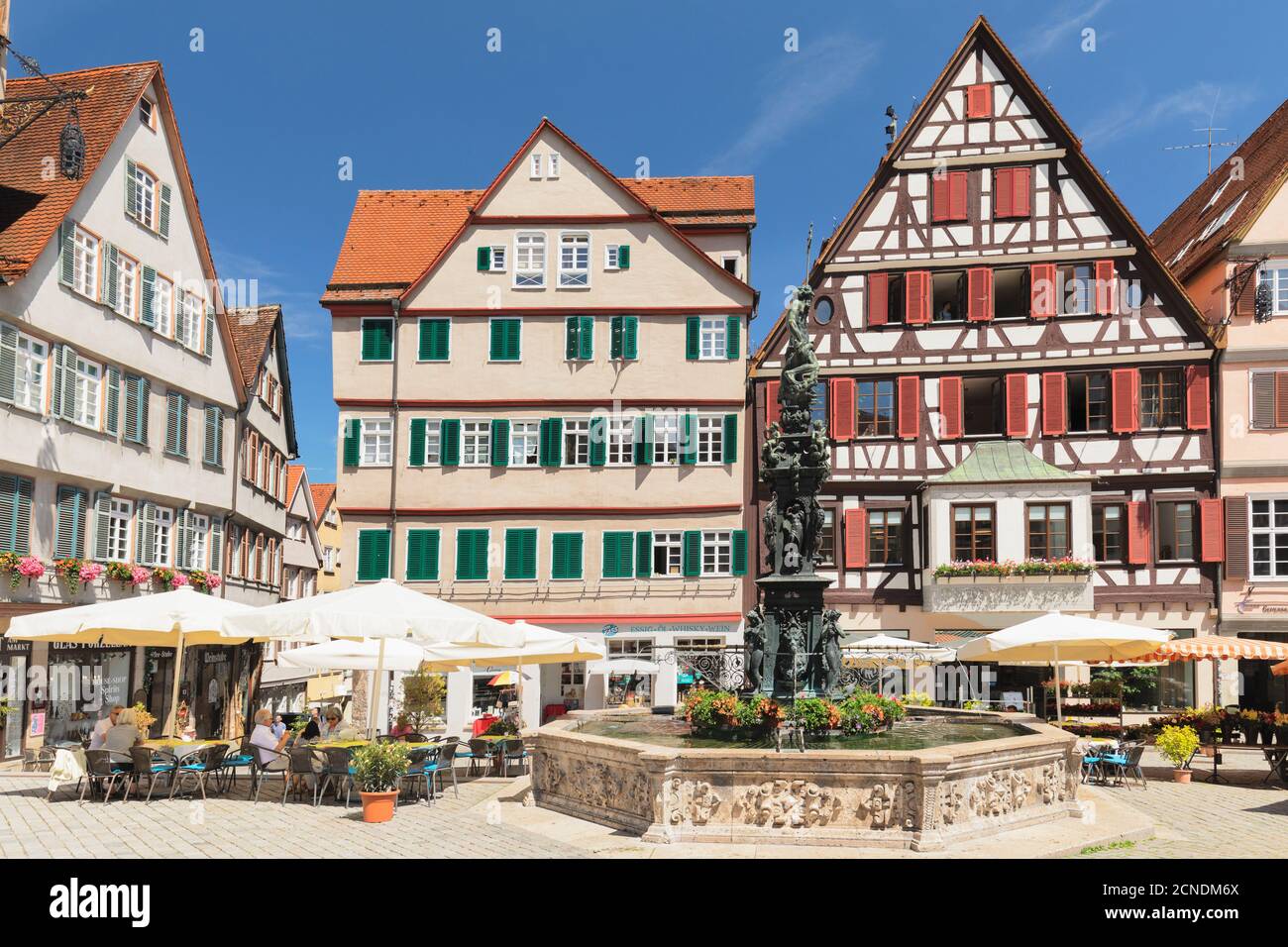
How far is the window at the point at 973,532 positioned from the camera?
29188mm

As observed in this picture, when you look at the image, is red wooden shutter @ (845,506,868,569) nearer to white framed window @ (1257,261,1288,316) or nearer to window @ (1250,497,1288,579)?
window @ (1250,497,1288,579)

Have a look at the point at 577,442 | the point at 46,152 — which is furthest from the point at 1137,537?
the point at 46,152

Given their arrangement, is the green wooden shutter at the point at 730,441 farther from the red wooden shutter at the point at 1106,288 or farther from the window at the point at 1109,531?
the red wooden shutter at the point at 1106,288

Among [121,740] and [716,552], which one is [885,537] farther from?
[121,740]

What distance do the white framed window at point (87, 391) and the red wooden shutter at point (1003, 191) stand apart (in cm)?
2109

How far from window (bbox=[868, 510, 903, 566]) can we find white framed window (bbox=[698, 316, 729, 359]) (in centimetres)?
546

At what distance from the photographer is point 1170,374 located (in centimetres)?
2973

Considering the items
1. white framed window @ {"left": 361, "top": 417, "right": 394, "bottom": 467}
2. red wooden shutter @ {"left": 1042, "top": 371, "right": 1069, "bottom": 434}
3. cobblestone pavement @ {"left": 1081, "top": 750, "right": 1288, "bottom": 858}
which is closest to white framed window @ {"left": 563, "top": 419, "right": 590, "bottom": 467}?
white framed window @ {"left": 361, "top": 417, "right": 394, "bottom": 467}

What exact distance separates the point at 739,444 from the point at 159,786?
17.1 m

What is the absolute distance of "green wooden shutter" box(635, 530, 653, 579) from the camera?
1161 inches

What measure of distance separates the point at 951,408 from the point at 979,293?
9.72 ft

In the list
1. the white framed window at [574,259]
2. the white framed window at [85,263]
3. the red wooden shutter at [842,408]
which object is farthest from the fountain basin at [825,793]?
the white framed window at [574,259]

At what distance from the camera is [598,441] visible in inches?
1180

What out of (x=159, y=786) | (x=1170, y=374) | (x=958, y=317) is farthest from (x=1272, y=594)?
(x=159, y=786)
